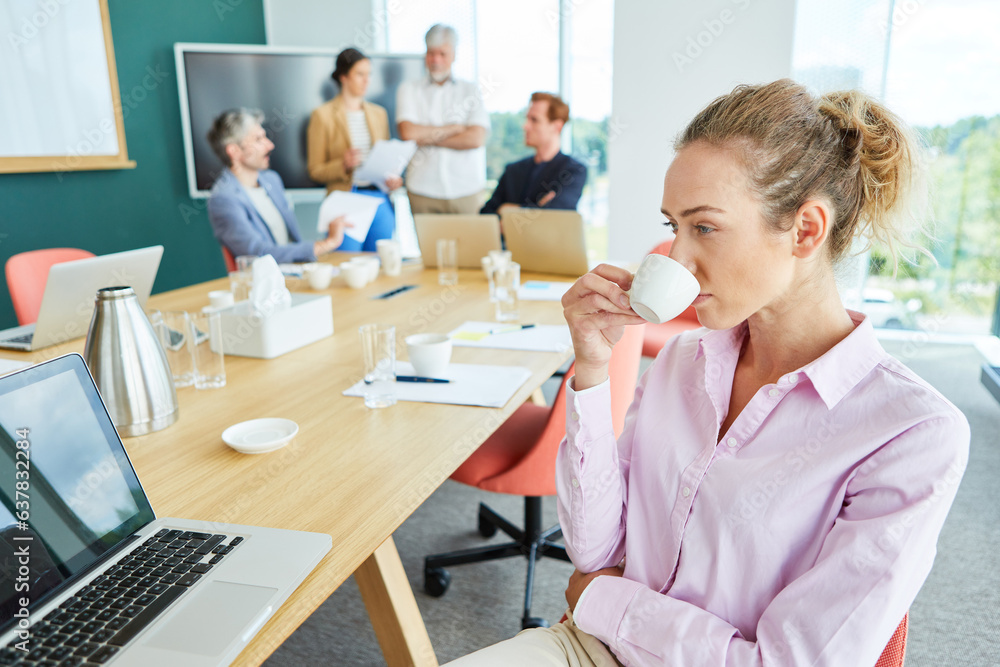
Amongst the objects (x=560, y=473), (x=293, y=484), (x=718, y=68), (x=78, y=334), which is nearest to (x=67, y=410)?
(x=293, y=484)

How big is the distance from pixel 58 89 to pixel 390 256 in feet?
8.55

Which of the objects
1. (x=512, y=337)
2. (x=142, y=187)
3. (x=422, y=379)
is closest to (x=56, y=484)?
(x=422, y=379)

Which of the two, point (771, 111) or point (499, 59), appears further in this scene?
point (499, 59)

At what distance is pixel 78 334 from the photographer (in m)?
1.96

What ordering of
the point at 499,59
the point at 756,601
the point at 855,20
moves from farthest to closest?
the point at 499,59 → the point at 855,20 → the point at 756,601

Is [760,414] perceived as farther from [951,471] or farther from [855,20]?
[855,20]

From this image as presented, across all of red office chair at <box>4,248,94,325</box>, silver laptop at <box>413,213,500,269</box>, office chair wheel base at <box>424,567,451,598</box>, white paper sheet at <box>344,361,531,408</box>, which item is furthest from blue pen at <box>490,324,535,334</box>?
red office chair at <box>4,248,94,325</box>

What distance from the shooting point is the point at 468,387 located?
5.08 feet

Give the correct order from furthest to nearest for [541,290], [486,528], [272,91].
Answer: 1. [272,91]
2. [541,290]
3. [486,528]

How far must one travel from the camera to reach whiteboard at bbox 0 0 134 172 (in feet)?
12.4

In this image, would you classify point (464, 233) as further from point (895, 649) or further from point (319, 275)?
point (895, 649)

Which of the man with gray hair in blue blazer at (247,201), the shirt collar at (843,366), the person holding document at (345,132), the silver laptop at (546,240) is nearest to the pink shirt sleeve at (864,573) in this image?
the shirt collar at (843,366)

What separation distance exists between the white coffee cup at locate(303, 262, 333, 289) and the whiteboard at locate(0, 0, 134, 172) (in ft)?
7.77

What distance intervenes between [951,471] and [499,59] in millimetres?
5067
